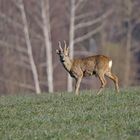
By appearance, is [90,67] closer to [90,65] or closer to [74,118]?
[90,65]

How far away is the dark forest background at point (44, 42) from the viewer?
182ft

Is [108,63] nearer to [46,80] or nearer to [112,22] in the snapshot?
[46,80]

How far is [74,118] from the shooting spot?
17391 mm

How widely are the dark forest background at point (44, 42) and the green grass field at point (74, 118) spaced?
32.5m

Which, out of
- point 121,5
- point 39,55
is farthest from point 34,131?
point 121,5

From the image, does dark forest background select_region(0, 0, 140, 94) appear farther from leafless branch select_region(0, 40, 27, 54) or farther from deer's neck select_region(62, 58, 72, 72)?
deer's neck select_region(62, 58, 72, 72)

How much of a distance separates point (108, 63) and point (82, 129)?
6.16 metres

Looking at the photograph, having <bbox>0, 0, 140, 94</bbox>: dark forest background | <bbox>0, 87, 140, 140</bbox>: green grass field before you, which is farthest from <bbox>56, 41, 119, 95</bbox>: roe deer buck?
<bbox>0, 0, 140, 94</bbox>: dark forest background

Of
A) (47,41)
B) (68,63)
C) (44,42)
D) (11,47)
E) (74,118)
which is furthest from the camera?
(11,47)

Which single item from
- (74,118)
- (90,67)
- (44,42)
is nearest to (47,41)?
(44,42)

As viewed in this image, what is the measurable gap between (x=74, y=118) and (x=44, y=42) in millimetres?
39098

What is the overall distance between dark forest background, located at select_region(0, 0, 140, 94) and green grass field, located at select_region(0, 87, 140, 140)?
3246 centimetres

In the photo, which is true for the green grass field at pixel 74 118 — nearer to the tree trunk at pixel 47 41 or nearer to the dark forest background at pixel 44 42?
the dark forest background at pixel 44 42

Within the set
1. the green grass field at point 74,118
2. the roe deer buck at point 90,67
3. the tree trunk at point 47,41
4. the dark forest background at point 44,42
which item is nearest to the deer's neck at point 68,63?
the roe deer buck at point 90,67
